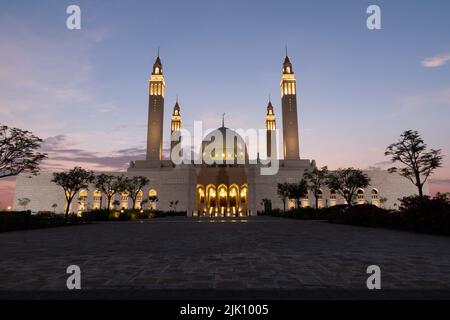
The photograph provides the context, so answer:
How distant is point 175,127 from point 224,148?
1863 centimetres

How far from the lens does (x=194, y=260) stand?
21.7 feet

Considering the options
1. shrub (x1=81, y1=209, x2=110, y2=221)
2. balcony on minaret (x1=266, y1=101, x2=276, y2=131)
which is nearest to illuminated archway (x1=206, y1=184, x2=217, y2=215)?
balcony on minaret (x1=266, y1=101, x2=276, y2=131)

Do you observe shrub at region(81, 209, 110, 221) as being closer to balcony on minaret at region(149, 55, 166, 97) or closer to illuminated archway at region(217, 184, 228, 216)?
balcony on minaret at region(149, 55, 166, 97)

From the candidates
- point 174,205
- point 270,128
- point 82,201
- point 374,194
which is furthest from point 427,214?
point 270,128

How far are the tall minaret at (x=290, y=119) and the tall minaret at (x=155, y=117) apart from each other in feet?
116

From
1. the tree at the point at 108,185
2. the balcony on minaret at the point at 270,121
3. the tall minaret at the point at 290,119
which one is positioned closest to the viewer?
the tree at the point at 108,185

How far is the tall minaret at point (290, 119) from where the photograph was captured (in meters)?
83.4

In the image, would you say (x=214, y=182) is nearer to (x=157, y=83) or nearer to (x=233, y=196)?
(x=233, y=196)

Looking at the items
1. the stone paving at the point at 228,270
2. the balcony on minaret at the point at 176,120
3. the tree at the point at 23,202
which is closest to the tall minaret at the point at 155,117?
the balcony on minaret at the point at 176,120

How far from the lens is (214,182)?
9050 centimetres

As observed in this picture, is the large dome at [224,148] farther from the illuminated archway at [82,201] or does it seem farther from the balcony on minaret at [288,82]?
the illuminated archway at [82,201]

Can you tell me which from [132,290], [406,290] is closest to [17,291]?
[132,290]

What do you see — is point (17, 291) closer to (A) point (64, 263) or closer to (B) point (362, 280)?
(A) point (64, 263)
